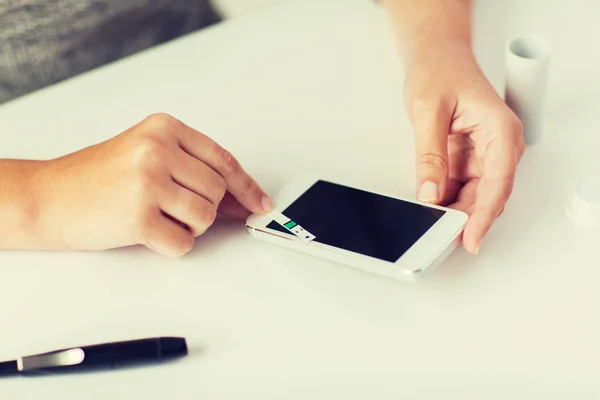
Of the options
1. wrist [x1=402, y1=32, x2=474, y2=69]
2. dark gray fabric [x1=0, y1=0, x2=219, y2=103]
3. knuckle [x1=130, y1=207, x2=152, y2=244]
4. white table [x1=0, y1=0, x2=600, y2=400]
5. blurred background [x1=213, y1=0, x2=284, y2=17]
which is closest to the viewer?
white table [x1=0, y1=0, x2=600, y2=400]

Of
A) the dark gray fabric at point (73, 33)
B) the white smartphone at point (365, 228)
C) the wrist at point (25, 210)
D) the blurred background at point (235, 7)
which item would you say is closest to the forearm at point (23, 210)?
the wrist at point (25, 210)

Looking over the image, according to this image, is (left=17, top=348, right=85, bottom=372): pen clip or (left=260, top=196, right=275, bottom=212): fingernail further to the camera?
(left=260, top=196, right=275, bottom=212): fingernail

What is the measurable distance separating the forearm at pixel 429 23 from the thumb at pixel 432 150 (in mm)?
143

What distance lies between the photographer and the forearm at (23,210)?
2.37 ft

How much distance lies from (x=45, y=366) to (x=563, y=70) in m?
0.68

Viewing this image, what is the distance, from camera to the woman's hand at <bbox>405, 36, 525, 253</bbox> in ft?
2.30

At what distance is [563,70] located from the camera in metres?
0.89

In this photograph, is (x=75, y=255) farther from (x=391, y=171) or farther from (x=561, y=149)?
(x=561, y=149)

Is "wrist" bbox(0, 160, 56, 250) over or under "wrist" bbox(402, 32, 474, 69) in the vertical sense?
under

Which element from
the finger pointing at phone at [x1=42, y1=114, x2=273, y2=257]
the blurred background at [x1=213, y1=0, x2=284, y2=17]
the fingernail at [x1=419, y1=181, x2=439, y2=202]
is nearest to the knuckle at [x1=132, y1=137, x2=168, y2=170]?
the finger pointing at phone at [x1=42, y1=114, x2=273, y2=257]

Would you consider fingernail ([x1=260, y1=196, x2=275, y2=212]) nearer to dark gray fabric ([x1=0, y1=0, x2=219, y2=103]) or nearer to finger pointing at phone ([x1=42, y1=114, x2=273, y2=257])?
finger pointing at phone ([x1=42, y1=114, x2=273, y2=257])

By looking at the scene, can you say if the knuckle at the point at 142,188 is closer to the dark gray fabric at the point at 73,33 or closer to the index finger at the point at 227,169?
the index finger at the point at 227,169

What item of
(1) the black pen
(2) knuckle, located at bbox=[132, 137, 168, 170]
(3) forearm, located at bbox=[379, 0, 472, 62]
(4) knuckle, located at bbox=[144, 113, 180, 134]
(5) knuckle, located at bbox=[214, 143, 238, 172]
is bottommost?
(1) the black pen

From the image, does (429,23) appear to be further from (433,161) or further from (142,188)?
(142,188)
